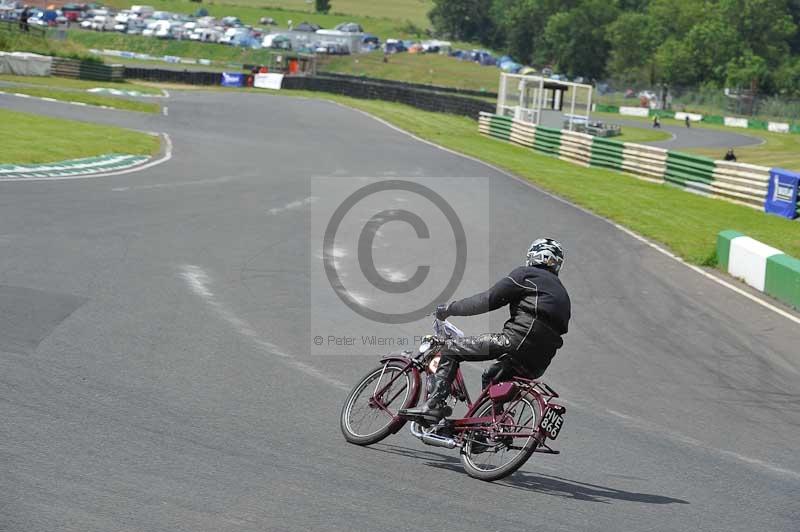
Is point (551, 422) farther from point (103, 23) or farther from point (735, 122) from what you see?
point (103, 23)

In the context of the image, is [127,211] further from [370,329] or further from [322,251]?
[370,329]

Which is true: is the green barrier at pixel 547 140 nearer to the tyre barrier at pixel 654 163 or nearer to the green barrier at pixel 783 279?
the tyre barrier at pixel 654 163

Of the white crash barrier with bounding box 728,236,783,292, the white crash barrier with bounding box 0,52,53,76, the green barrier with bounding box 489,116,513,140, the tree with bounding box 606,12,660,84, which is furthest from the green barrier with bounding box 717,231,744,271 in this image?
the tree with bounding box 606,12,660,84

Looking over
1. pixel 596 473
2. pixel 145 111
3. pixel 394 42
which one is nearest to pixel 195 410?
A: pixel 596 473

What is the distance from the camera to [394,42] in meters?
132

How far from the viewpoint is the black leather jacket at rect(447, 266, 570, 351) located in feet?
25.7

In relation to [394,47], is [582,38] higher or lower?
higher

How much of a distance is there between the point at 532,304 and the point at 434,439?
130cm

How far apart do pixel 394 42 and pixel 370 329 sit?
12250 cm

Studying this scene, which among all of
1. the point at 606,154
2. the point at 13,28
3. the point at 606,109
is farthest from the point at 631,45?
the point at 606,154

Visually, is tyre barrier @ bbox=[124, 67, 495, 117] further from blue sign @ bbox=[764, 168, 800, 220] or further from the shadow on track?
the shadow on track

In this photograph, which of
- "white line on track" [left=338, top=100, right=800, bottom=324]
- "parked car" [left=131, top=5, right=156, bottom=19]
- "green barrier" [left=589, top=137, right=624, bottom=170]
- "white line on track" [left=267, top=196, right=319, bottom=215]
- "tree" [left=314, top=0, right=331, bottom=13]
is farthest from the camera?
"tree" [left=314, top=0, right=331, bottom=13]

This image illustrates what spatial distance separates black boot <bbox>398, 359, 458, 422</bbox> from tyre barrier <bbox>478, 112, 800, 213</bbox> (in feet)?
75.7

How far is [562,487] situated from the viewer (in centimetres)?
798
